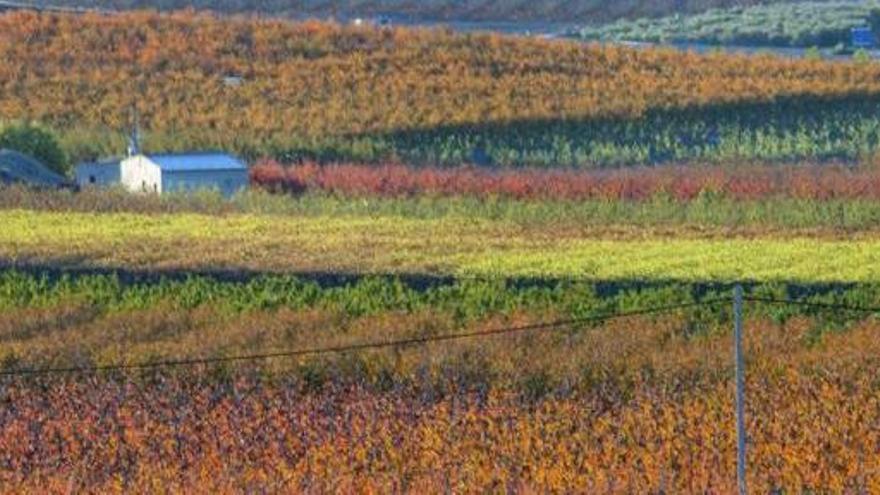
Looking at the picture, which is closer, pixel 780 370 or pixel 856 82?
pixel 780 370

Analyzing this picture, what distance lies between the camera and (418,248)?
142 ft

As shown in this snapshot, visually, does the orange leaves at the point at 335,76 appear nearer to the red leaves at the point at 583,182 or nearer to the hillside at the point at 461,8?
the hillside at the point at 461,8

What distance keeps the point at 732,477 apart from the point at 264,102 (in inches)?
1885

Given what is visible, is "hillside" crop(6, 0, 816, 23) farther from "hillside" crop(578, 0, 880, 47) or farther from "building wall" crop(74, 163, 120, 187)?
"building wall" crop(74, 163, 120, 187)

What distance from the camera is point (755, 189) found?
52.2 metres

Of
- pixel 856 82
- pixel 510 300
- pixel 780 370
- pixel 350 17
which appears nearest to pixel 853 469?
pixel 780 370

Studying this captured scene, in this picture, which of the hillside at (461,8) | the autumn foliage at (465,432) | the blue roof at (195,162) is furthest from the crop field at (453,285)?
the hillside at (461,8)

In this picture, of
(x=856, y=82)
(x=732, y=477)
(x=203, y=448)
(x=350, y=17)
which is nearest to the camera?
(x=732, y=477)

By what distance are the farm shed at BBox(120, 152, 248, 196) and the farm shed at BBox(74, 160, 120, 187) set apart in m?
1.41

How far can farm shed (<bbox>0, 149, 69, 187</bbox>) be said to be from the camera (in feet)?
181

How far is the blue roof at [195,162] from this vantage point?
56.3 m

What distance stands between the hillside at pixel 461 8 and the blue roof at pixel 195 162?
104 ft

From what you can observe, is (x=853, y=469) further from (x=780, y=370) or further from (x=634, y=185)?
(x=634, y=185)

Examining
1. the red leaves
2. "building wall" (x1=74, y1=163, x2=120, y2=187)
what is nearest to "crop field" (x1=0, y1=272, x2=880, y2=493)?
the red leaves
